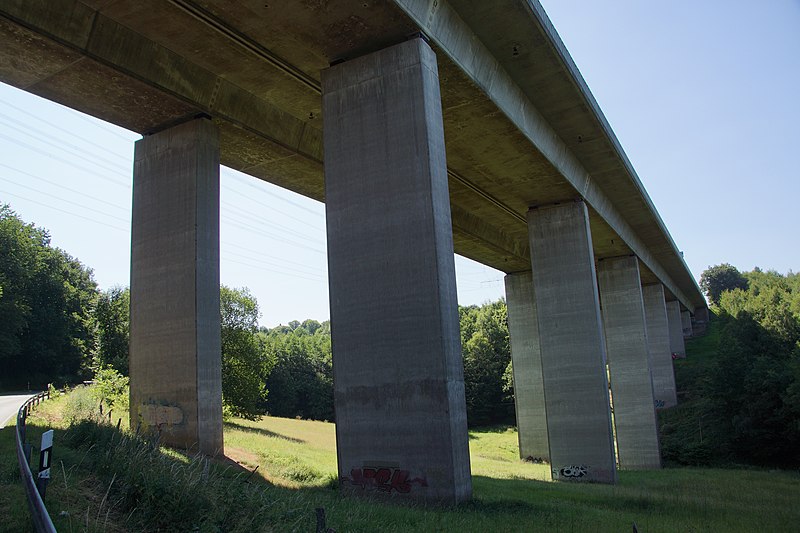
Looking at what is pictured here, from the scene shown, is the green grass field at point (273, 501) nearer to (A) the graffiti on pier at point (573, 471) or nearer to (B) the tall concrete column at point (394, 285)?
(B) the tall concrete column at point (394, 285)

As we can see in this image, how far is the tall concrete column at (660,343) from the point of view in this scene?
47625mm

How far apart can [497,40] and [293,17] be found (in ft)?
17.2

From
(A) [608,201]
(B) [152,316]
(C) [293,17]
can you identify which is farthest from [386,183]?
(A) [608,201]

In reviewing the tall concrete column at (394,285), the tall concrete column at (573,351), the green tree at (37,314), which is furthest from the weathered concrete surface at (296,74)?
the green tree at (37,314)

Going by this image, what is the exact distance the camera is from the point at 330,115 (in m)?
14.0

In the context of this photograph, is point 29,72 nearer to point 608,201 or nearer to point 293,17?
point 293,17

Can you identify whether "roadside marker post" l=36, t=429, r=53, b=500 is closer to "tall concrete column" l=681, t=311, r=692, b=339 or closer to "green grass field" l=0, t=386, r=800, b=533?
"green grass field" l=0, t=386, r=800, b=533

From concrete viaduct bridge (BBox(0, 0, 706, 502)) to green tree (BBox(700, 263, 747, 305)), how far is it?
12766 cm

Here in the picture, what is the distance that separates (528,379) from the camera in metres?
37.5

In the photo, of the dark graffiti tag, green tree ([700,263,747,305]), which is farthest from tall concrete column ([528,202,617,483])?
green tree ([700,263,747,305])

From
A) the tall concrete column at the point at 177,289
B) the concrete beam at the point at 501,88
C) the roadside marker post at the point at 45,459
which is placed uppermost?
the concrete beam at the point at 501,88

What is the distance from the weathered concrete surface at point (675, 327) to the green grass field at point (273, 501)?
145 ft

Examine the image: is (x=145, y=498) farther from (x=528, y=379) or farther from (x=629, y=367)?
(x=528, y=379)

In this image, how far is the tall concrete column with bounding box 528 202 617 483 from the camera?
2295 centimetres
